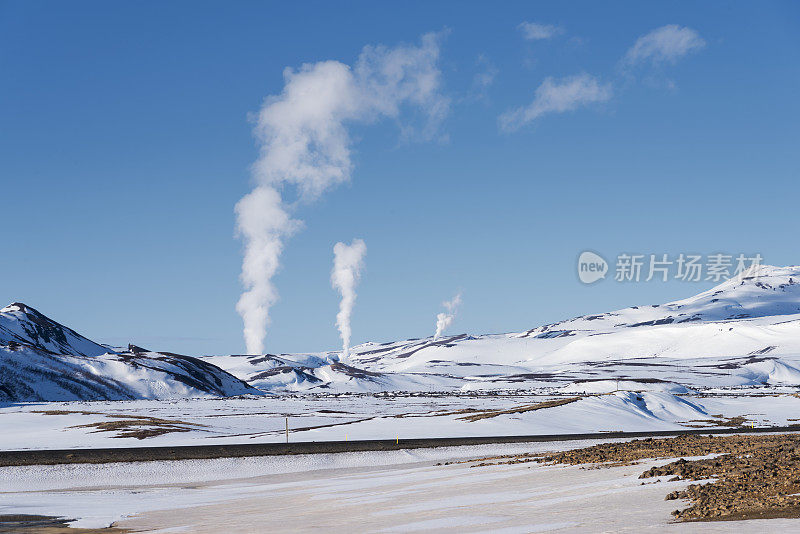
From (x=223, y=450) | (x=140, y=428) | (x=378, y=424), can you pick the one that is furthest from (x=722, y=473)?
(x=140, y=428)

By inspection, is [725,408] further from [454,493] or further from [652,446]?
[454,493]

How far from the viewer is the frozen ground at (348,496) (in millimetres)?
21172

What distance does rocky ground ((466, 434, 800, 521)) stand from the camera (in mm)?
19047

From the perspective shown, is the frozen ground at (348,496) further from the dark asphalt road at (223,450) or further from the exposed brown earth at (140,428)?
the exposed brown earth at (140,428)

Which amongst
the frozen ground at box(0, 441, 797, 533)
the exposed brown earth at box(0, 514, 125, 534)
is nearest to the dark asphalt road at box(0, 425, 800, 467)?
the frozen ground at box(0, 441, 797, 533)

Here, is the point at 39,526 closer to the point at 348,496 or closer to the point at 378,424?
the point at 348,496

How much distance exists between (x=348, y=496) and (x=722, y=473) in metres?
13.9

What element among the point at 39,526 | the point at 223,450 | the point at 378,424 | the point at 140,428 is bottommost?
the point at 378,424

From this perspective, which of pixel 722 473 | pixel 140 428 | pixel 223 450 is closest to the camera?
pixel 722 473

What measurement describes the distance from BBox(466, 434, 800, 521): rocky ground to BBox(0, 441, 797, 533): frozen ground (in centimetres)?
104

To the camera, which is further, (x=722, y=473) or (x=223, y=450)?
(x=223, y=450)

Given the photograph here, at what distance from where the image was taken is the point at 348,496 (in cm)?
2975

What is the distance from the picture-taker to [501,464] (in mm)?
39625

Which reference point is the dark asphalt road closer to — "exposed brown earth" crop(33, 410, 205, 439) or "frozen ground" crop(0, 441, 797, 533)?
"frozen ground" crop(0, 441, 797, 533)
